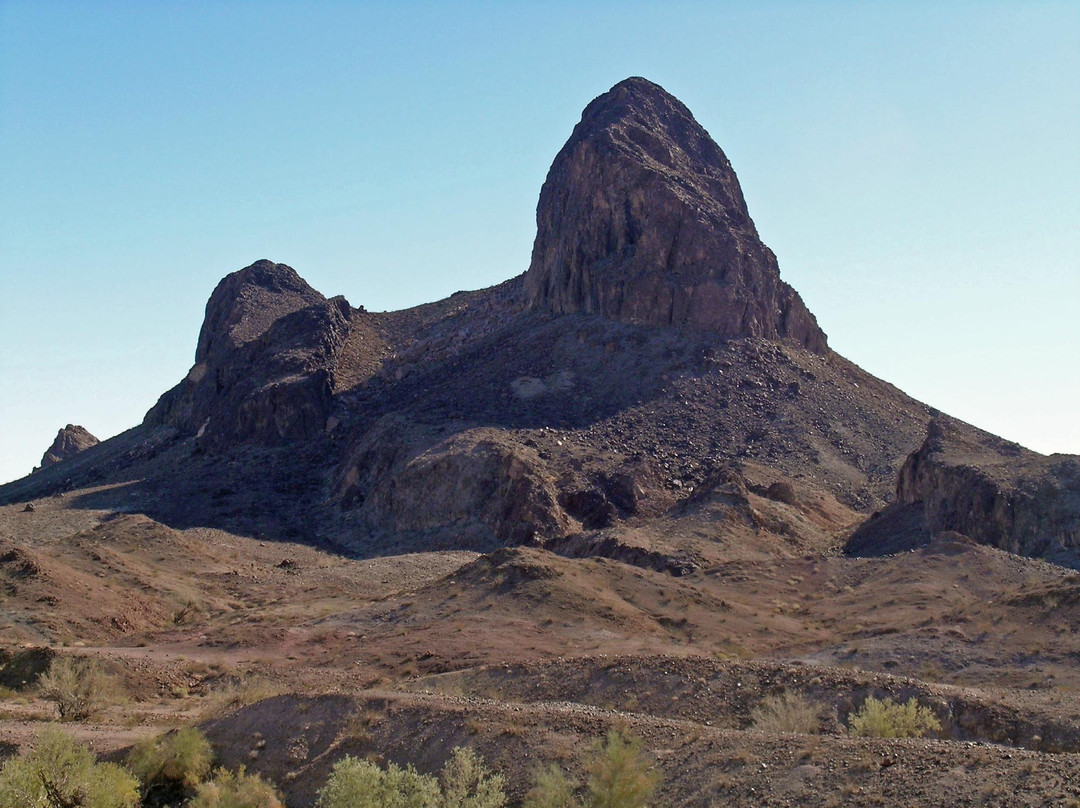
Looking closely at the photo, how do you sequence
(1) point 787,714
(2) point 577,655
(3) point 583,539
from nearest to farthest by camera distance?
1. (1) point 787,714
2. (2) point 577,655
3. (3) point 583,539

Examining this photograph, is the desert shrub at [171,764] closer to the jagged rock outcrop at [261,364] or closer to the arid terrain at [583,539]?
the arid terrain at [583,539]

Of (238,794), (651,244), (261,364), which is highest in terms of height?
(651,244)

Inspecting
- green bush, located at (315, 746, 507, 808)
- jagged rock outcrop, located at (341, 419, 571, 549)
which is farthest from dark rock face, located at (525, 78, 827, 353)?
green bush, located at (315, 746, 507, 808)

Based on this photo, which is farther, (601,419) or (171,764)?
(601,419)

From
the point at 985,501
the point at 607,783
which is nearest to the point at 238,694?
the point at 607,783

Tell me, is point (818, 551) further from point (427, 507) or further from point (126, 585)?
point (126, 585)

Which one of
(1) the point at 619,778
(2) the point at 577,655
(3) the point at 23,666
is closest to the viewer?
(1) the point at 619,778

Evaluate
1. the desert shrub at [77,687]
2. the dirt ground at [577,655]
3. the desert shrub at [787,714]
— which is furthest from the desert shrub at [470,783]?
the desert shrub at [77,687]

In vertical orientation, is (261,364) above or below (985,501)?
above

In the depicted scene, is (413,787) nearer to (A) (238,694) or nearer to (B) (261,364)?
(A) (238,694)

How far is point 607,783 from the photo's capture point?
1645 centimetres

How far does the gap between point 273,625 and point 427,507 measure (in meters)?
25.2

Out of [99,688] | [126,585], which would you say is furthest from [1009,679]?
[126,585]

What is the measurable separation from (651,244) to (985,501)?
3640 centimetres
